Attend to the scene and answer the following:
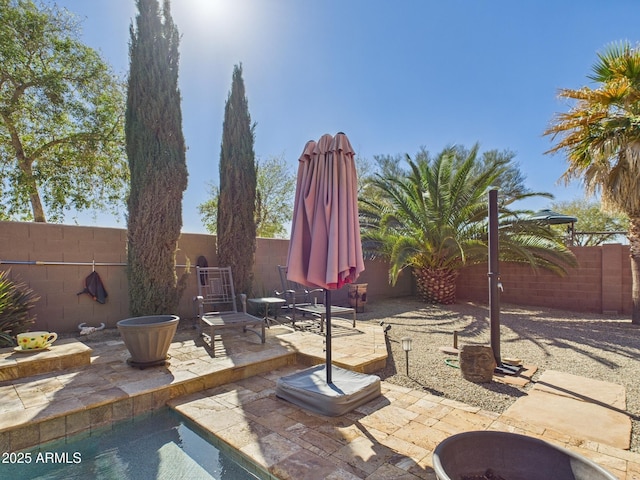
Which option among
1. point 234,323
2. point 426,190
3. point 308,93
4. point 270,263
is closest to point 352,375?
point 234,323

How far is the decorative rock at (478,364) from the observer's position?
11.6 feet

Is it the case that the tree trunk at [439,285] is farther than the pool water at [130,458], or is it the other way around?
the tree trunk at [439,285]

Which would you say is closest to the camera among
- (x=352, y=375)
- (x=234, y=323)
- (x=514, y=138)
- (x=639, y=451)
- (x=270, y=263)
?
(x=639, y=451)

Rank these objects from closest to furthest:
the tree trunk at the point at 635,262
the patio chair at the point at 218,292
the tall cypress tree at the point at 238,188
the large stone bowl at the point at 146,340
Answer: the large stone bowl at the point at 146,340, the patio chair at the point at 218,292, the tree trunk at the point at 635,262, the tall cypress tree at the point at 238,188

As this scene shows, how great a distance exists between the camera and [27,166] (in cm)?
990

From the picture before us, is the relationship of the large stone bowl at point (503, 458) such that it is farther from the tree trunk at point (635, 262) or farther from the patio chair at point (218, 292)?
the tree trunk at point (635, 262)

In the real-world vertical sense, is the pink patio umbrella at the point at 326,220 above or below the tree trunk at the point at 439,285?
above

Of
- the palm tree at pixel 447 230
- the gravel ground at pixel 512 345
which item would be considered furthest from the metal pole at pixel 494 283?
the palm tree at pixel 447 230

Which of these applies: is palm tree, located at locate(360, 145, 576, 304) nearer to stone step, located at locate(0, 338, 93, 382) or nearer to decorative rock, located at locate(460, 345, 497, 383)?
decorative rock, located at locate(460, 345, 497, 383)

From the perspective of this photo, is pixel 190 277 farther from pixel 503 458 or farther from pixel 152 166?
pixel 503 458

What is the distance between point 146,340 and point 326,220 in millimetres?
2334

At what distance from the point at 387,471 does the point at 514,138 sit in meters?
12.8

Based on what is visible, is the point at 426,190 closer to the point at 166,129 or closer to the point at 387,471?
the point at 166,129

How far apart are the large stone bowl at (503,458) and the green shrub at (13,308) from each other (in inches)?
197
